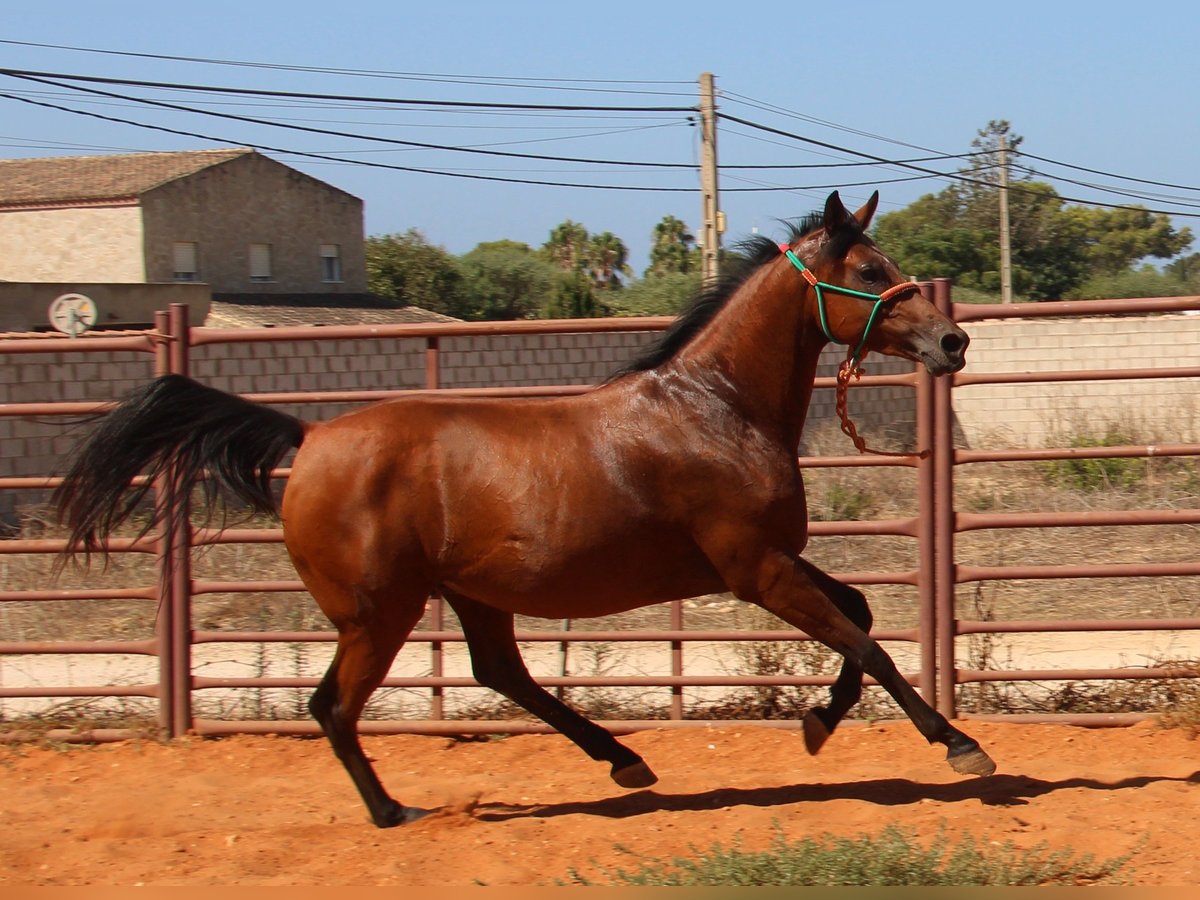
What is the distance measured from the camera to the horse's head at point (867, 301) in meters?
4.90

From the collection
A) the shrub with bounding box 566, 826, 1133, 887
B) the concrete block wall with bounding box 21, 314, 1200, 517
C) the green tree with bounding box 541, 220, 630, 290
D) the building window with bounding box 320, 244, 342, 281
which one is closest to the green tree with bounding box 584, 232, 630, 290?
the green tree with bounding box 541, 220, 630, 290

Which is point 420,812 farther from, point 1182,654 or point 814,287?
point 1182,654

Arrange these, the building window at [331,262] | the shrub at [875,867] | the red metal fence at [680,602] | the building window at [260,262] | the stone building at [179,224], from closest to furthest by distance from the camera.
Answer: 1. the shrub at [875,867]
2. the red metal fence at [680,602]
3. the stone building at [179,224]
4. the building window at [260,262]
5. the building window at [331,262]

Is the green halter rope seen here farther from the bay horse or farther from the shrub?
the shrub

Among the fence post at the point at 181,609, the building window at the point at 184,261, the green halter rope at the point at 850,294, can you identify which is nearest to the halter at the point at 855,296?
the green halter rope at the point at 850,294

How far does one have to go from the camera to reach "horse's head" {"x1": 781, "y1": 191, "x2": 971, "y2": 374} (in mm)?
4898

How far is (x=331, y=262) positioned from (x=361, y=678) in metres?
35.0

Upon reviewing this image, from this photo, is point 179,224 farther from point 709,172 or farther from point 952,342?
point 952,342

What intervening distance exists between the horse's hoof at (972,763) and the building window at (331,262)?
35.1 meters

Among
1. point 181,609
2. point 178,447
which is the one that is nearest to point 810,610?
point 178,447

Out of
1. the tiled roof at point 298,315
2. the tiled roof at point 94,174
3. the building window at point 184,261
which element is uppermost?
the tiled roof at point 94,174

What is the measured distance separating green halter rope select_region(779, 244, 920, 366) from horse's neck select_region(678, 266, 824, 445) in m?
0.07

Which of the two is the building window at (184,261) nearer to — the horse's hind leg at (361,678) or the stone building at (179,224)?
the stone building at (179,224)

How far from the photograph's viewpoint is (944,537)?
625cm
